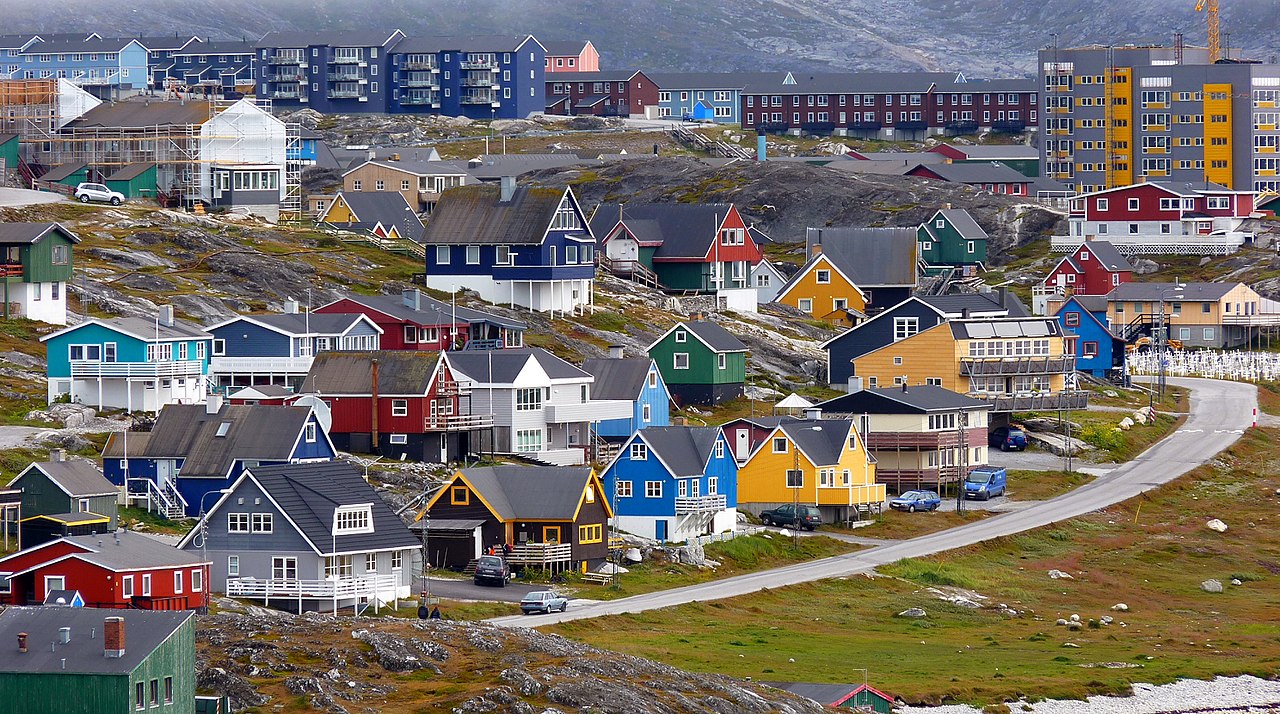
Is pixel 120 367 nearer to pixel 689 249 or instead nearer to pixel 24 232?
pixel 24 232

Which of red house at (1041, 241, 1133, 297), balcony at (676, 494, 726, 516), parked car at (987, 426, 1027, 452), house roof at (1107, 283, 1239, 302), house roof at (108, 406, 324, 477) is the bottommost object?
balcony at (676, 494, 726, 516)

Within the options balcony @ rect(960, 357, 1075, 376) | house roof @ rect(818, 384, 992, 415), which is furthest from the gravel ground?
balcony @ rect(960, 357, 1075, 376)

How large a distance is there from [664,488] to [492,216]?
160ft

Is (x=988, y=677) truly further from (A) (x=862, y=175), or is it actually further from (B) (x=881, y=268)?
(A) (x=862, y=175)

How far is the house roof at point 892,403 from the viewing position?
101 meters

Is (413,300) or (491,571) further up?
(413,300)

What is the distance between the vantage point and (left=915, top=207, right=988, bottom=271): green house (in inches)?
6531

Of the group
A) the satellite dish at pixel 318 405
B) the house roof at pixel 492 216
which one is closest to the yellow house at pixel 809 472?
the satellite dish at pixel 318 405

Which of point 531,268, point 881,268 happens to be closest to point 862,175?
point 881,268

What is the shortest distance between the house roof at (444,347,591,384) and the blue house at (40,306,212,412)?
10.9 meters

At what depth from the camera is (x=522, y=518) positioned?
78688 mm

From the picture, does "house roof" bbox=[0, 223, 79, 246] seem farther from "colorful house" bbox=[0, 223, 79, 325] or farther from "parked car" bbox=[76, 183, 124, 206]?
"parked car" bbox=[76, 183, 124, 206]

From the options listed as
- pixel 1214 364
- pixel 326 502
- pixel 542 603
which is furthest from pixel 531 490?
pixel 1214 364

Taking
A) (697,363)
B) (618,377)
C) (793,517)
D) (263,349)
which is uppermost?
(263,349)
